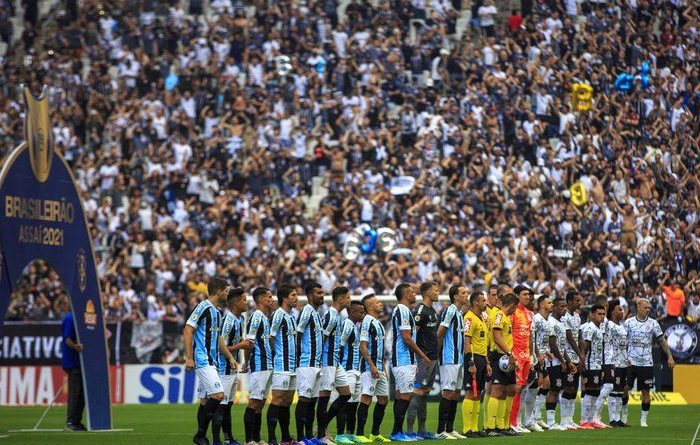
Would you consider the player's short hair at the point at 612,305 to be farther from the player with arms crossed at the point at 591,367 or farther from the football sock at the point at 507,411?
the football sock at the point at 507,411

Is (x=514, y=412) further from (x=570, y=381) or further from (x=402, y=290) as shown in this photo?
(x=402, y=290)

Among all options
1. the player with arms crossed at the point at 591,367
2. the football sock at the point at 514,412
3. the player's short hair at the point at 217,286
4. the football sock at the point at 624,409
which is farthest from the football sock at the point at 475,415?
the player's short hair at the point at 217,286

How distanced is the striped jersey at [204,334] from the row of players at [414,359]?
1 cm

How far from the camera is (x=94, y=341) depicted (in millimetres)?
25484

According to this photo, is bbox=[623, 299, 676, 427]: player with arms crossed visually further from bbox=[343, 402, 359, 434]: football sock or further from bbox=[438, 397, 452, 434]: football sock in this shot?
bbox=[343, 402, 359, 434]: football sock

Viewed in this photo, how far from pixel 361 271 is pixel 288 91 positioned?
8265 millimetres

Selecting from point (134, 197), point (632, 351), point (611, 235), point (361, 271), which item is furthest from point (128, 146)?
point (632, 351)

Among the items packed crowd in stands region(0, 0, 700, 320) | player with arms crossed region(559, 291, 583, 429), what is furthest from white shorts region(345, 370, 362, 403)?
packed crowd in stands region(0, 0, 700, 320)

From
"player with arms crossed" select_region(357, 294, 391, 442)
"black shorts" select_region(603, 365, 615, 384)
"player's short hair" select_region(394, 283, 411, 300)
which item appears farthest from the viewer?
"black shorts" select_region(603, 365, 615, 384)

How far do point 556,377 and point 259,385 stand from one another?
295 inches

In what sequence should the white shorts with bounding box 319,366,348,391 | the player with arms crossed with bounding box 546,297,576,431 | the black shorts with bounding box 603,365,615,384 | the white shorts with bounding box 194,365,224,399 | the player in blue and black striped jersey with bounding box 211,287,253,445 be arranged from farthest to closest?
the black shorts with bounding box 603,365,615,384 < the player with arms crossed with bounding box 546,297,576,431 < the white shorts with bounding box 319,366,348,391 < the player in blue and black striped jersey with bounding box 211,287,253,445 < the white shorts with bounding box 194,365,224,399

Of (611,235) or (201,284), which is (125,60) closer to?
(201,284)

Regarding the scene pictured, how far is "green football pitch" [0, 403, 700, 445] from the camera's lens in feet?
73.5

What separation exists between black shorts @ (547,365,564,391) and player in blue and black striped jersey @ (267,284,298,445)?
6.86 metres
